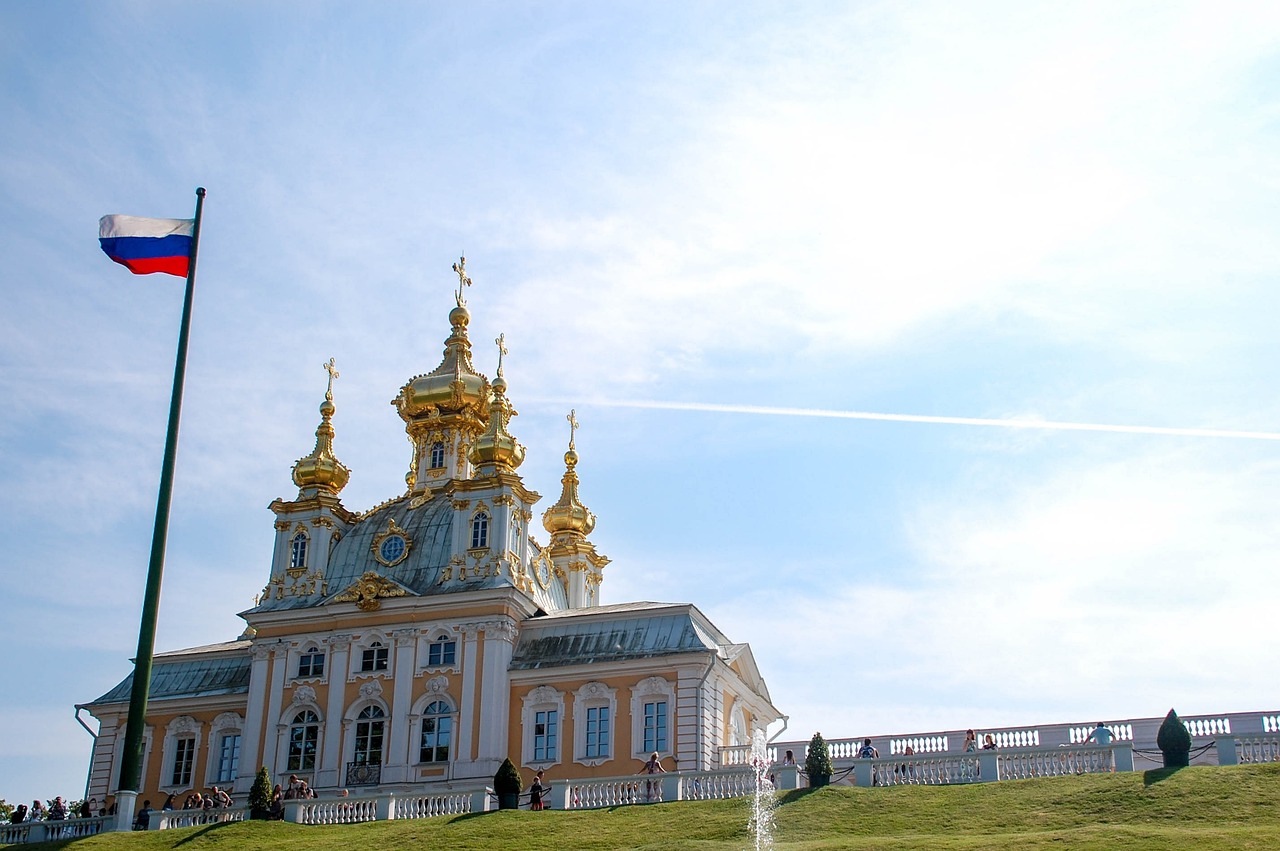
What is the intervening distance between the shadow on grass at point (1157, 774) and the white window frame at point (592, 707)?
1781cm

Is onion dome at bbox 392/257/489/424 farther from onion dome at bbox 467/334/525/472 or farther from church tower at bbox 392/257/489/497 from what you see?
onion dome at bbox 467/334/525/472

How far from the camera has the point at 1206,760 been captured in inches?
1190

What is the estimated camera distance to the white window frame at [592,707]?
43062mm

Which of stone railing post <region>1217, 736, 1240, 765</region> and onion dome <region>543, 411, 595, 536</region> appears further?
onion dome <region>543, 411, 595, 536</region>

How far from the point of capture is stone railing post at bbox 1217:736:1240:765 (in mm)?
29469

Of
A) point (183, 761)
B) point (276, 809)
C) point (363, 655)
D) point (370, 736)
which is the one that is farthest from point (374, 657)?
point (276, 809)

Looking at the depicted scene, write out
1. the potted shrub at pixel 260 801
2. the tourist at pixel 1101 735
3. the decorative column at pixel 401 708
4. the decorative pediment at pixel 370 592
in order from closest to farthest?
the tourist at pixel 1101 735 → the potted shrub at pixel 260 801 → the decorative column at pixel 401 708 → the decorative pediment at pixel 370 592

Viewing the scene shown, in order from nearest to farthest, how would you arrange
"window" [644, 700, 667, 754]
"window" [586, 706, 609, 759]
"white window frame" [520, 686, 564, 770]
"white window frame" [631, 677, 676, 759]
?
"white window frame" [631, 677, 676, 759] → "window" [644, 700, 667, 754] → "window" [586, 706, 609, 759] → "white window frame" [520, 686, 564, 770]

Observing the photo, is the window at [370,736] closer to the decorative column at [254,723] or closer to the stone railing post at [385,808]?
the decorative column at [254,723]

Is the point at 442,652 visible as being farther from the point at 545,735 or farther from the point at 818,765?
the point at 818,765

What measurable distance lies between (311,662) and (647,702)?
445 inches

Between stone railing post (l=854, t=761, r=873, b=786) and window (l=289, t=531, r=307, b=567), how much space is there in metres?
23.2

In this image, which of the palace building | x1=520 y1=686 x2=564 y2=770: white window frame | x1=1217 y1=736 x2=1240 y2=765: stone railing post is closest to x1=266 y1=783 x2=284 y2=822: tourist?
the palace building

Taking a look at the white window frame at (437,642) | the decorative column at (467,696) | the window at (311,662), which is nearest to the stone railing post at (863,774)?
the decorative column at (467,696)
